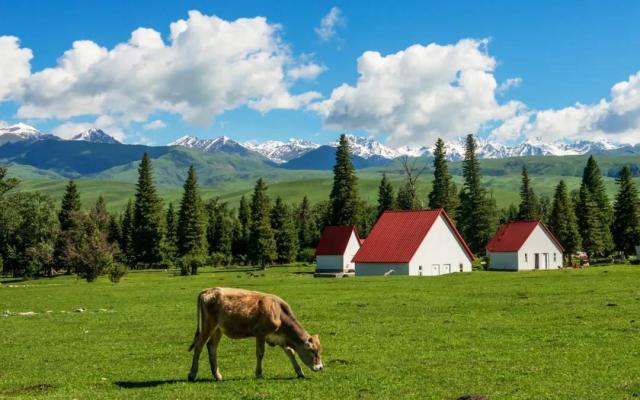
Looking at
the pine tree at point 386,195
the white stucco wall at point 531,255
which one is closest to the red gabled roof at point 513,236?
the white stucco wall at point 531,255

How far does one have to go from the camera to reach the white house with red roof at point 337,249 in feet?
322

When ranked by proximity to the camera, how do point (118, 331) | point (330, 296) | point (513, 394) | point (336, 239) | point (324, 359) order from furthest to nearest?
1. point (336, 239)
2. point (330, 296)
3. point (118, 331)
4. point (324, 359)
5. point (513, 394)

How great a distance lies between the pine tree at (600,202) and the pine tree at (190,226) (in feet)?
234

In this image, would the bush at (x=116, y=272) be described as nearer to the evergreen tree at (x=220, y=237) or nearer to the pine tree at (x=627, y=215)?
the evergreen tree at (x=220, y=237)

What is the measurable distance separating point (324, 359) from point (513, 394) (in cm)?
677

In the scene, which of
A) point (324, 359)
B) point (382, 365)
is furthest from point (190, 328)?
point (382, 365)

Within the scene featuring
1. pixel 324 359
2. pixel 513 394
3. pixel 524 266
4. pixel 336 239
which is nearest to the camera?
pixel 513 394

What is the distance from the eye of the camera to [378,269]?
73.8 m

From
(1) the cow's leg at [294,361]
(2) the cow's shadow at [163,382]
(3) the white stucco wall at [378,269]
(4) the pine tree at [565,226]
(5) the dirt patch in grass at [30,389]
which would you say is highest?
(4) the pine tree at [565,226]

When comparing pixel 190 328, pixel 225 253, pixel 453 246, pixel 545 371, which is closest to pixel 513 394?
pixel 545 371

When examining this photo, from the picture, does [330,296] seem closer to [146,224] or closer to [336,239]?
[336,239]

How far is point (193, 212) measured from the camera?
4510 inches

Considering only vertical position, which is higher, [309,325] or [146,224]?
[146,224]

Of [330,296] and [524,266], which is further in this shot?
[524,266]
